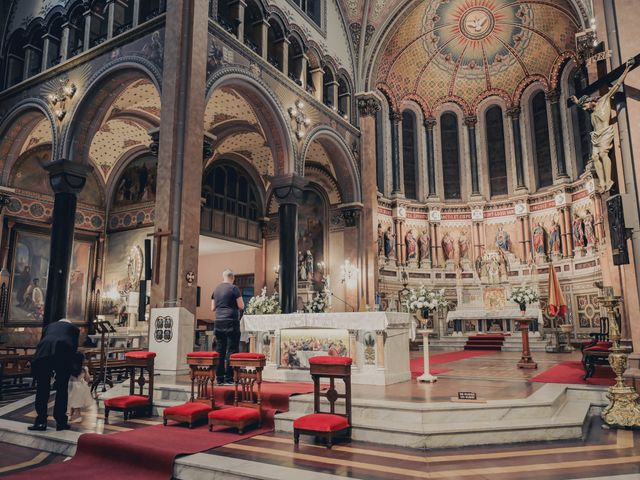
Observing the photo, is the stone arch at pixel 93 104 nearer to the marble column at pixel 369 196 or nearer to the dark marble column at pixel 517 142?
the marble column at pixel 369 196

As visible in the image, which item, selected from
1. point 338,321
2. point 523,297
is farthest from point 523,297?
point 338,321

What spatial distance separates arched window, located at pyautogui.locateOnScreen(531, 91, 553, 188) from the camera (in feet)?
64.5

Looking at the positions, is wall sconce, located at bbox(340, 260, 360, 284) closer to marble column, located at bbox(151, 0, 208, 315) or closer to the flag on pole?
the flag on pole

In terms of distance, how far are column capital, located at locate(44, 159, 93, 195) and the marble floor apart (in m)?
7.03

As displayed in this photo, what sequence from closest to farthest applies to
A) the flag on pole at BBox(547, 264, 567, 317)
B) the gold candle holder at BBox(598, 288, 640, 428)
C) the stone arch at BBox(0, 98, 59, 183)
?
the gold candle holder at BBox(598, 288, 640, 428), the flag on pole at BBox(547, 264, 567, 317), the stone arch at BBox(0, 98, 59, 183)

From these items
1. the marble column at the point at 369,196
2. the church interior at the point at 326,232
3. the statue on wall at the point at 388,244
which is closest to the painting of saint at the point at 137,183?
the church interior at the point at 326,232

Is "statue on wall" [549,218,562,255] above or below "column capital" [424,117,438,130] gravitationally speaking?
below

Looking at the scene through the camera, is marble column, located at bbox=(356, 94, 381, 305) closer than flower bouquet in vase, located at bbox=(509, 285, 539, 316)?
No

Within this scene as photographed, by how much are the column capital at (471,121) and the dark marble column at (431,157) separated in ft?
4.65

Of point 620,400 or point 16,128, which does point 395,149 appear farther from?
point 620,400

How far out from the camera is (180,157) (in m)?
9.13

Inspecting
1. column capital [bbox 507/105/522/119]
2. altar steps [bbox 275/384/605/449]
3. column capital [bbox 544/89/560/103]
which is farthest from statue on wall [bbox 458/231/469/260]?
altar steps [bbox 275/384/605/449]

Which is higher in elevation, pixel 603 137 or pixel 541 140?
pixel 541 140

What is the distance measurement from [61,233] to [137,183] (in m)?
5.20
